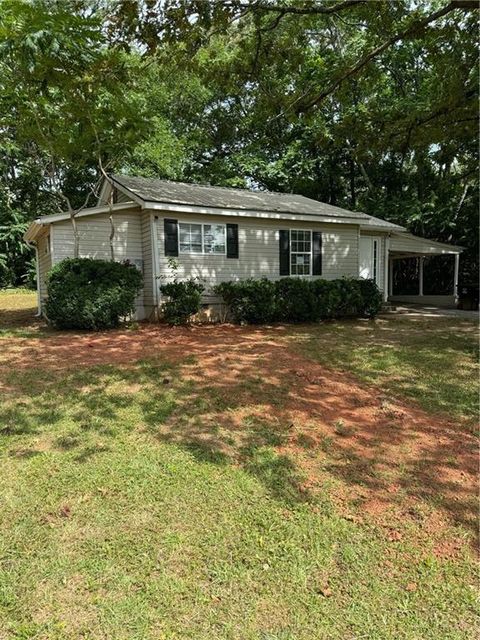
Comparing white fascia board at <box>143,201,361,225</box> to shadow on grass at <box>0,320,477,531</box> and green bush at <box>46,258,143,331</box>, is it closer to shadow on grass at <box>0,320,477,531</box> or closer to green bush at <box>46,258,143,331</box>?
green bush at <box>46,258,143,331</box>

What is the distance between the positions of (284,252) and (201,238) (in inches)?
108

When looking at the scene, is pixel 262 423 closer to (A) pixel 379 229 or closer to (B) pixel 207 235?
(B) pixel 207 235

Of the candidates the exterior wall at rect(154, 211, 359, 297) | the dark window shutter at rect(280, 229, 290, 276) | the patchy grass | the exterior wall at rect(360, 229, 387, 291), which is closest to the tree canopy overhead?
the exterior wall at rect(154, 211, 359, 297)

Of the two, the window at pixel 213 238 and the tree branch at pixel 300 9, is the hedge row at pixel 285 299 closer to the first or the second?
the window at pixel 213 238

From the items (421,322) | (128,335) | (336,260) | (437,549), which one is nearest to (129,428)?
(437,549)

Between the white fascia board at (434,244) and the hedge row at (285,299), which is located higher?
the white fascia board at (434,244)

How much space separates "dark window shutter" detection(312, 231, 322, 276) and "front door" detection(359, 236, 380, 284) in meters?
2.23

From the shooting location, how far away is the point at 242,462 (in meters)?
3.43

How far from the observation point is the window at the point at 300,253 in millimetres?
13461

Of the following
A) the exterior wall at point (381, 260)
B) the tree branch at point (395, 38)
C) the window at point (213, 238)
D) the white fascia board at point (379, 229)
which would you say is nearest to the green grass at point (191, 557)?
the tree branch at point (395, 38)

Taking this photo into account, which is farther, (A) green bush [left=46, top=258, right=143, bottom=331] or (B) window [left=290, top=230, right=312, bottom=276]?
(B) window [left=290, top=230, right=312, bottom=276]

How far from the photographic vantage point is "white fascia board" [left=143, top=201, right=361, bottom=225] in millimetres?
10906

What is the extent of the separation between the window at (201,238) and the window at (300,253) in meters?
2.37

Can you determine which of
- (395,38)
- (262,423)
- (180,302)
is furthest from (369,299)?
(262,423)
